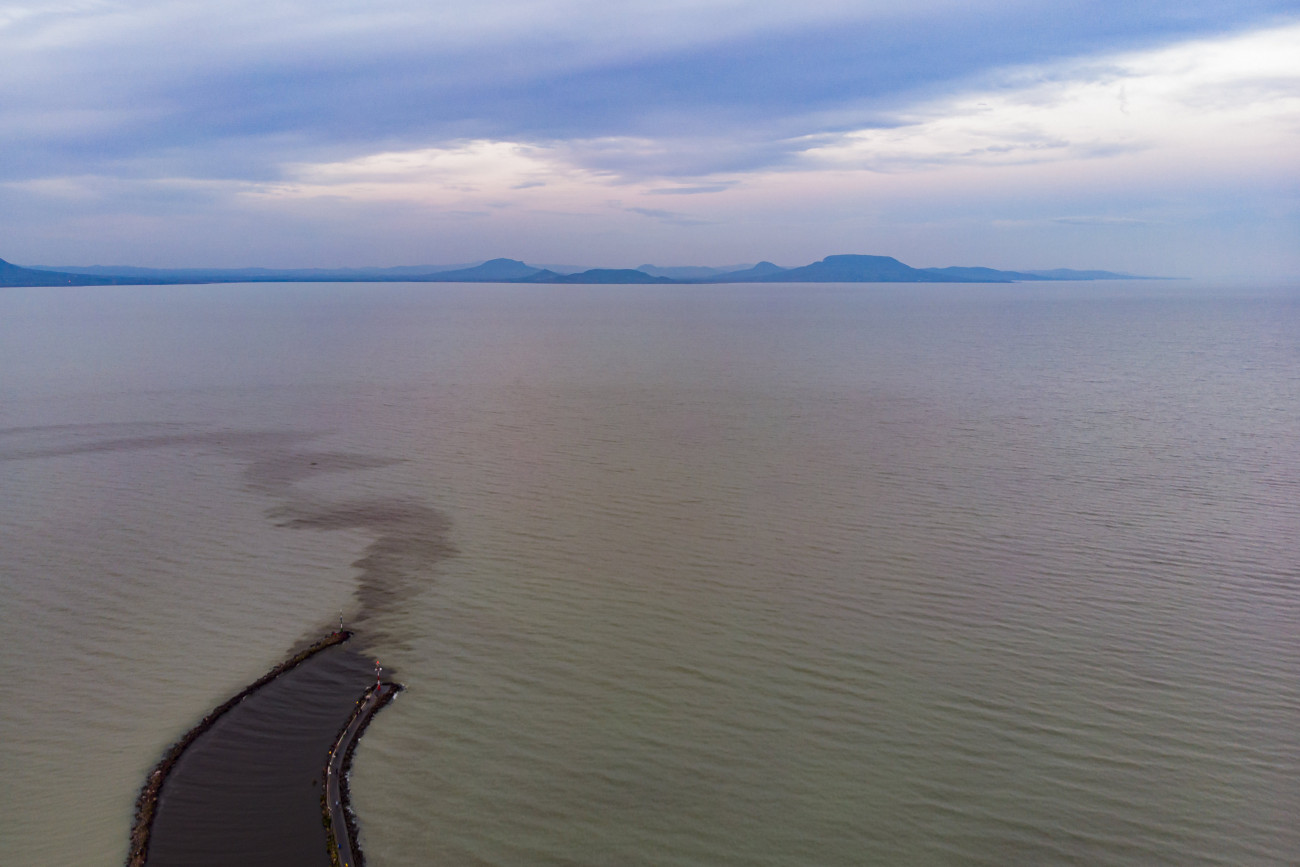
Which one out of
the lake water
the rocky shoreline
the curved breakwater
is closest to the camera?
the rocky shoreline

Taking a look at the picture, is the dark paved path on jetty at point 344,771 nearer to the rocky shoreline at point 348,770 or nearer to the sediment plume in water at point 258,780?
the rocky shoreline at point 348,770

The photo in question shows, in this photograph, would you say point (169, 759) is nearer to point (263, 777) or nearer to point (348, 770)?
point (263, 777)

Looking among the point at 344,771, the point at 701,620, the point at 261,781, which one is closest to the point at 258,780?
the point at 261,781

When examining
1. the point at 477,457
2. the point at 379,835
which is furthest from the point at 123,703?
the point at 477,457

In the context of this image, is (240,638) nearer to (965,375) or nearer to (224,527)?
(224,527)

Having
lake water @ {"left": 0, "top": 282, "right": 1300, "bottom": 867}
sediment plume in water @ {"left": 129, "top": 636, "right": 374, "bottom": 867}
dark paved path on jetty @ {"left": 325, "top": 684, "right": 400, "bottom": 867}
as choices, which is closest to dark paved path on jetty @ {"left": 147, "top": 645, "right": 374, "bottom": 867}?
sediment plume in water @ {"left": 129, "top": 636, "right": 374, "bottom": 867}

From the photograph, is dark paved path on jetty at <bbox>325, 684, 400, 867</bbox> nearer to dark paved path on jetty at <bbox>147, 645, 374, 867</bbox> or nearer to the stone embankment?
dark paved path on jetty at <bbox>147, 645, 374, 867</bbox>

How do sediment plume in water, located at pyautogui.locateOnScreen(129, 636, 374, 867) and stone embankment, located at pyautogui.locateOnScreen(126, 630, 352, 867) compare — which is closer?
sediment plume in water, located at pyautogui.locateOnScreen(129, 636, 374, 867)

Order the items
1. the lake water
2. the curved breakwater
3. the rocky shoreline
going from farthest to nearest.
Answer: the lake water → the curved breakwater → the rocky shoreline
